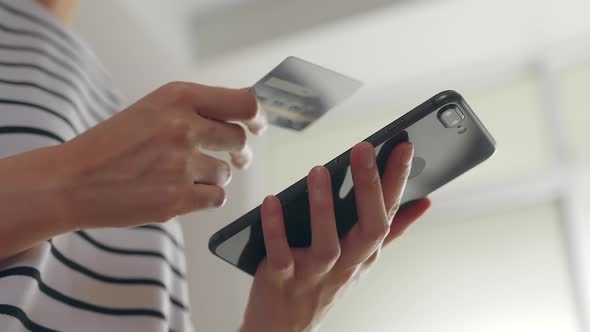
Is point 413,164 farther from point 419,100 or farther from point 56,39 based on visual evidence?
point 419,100

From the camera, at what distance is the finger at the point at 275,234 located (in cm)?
55

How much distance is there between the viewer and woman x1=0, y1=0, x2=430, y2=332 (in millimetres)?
455

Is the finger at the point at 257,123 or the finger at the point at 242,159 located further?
the finger at the point at 242,159

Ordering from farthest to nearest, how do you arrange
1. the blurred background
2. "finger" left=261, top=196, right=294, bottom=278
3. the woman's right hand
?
the blurred background, "finger" left=261, top=196, right=294, bottom=278, the woman's right hand

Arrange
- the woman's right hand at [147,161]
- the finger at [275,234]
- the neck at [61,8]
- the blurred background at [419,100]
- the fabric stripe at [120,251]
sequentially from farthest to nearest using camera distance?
the blurred background at [419,100], the neck at [61,8], the fabric stripe at [120,251], the finger at [275,234], the woman's right hand at [147,161]

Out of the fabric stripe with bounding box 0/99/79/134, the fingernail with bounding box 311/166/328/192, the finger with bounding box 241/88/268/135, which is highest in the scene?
the fabric stripe with bounding box 0/99/79/134

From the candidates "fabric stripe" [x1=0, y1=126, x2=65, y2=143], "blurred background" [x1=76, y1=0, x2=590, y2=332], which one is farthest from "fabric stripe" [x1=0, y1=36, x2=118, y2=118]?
"blurred background" [x1=76, y1=0, x2=590, y2=332]

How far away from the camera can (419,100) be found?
183 cm

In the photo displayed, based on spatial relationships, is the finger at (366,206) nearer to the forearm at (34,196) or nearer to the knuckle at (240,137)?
the knuckle at (240,137)

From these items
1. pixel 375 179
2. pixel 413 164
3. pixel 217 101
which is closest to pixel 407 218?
pixel 413 164

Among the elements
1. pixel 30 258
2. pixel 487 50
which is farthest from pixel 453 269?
pixel 30 258

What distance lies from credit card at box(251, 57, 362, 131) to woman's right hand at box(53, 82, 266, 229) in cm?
11

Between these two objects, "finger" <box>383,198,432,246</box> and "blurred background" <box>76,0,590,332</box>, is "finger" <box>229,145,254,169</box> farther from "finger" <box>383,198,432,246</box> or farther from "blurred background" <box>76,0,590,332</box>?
"blurred background" <box>76,0,590,332</box>

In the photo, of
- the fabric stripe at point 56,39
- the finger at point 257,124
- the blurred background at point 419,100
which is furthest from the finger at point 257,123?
the blurred background at point 419,100
